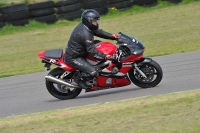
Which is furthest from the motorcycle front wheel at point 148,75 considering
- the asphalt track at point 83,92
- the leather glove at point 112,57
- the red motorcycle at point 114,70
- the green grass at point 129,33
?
the green grass at point 129,33

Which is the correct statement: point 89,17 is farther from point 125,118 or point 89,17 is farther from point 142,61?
point 125,118

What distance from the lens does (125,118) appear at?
6.80 meters

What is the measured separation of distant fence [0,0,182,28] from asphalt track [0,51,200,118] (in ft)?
21.6

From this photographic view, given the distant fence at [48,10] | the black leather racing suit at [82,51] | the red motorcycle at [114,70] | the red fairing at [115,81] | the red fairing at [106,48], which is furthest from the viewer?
the distant fence at [48,10]

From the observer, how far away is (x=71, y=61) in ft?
29.9

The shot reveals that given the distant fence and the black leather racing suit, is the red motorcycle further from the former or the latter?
the distant fence

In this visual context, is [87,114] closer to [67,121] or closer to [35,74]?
[67,121]

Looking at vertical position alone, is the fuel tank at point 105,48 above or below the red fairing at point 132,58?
above

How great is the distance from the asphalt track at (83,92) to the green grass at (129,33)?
1517 mm

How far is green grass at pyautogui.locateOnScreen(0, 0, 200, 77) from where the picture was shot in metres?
14.0

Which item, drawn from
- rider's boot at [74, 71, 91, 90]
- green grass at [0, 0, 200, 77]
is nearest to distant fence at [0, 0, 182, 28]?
green grass at [0, 0, 200, 77]

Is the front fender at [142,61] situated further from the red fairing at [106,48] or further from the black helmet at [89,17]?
the black helmet at [89,17]

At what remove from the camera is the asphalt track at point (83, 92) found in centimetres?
891

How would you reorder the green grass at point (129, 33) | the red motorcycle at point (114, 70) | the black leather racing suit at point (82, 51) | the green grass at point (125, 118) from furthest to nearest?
1. the green grass at point (129, 33)
2. the red motorcycle at point (114, 70)
3. the black leather racing suit at point (82, 51)
4. the green grass at point (125, 118)
